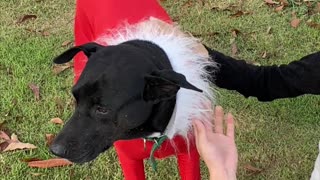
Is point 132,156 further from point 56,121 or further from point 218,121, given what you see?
point 56,121

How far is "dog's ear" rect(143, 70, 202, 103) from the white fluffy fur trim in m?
0.16

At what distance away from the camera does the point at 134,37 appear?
2289 mm

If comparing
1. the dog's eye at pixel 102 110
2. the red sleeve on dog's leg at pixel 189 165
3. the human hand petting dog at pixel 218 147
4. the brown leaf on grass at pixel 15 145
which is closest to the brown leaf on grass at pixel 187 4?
the brown leaf on grass at pixel 15 145

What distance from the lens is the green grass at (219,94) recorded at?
9.75ft

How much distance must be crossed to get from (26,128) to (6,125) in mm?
127

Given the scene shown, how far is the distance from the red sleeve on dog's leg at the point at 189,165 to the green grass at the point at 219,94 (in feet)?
1.41

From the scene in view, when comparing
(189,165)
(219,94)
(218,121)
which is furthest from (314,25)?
(218,121)

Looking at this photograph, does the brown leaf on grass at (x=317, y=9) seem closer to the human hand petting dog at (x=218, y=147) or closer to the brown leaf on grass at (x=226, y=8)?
the brown leaf on grass at (x=226, y=8)

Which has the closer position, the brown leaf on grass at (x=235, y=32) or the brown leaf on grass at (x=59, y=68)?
the brown leaf on grass at (x=59, y=68)

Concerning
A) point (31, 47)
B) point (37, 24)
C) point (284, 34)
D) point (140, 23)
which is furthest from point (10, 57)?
point (284, 34)

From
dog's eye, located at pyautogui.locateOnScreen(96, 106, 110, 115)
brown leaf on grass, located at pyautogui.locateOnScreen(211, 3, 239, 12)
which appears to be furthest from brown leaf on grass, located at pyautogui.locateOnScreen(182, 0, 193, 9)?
dog's eye, located at pyautogui.locateOnScreen(96, 106, 110, 115)

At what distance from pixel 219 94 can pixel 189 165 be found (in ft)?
2.69

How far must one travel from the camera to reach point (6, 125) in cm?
320

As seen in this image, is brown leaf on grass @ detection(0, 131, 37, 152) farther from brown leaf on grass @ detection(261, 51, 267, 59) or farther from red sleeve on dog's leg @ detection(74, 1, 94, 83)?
brown leaf on grass @ detection(261, 51, 267, 59)
